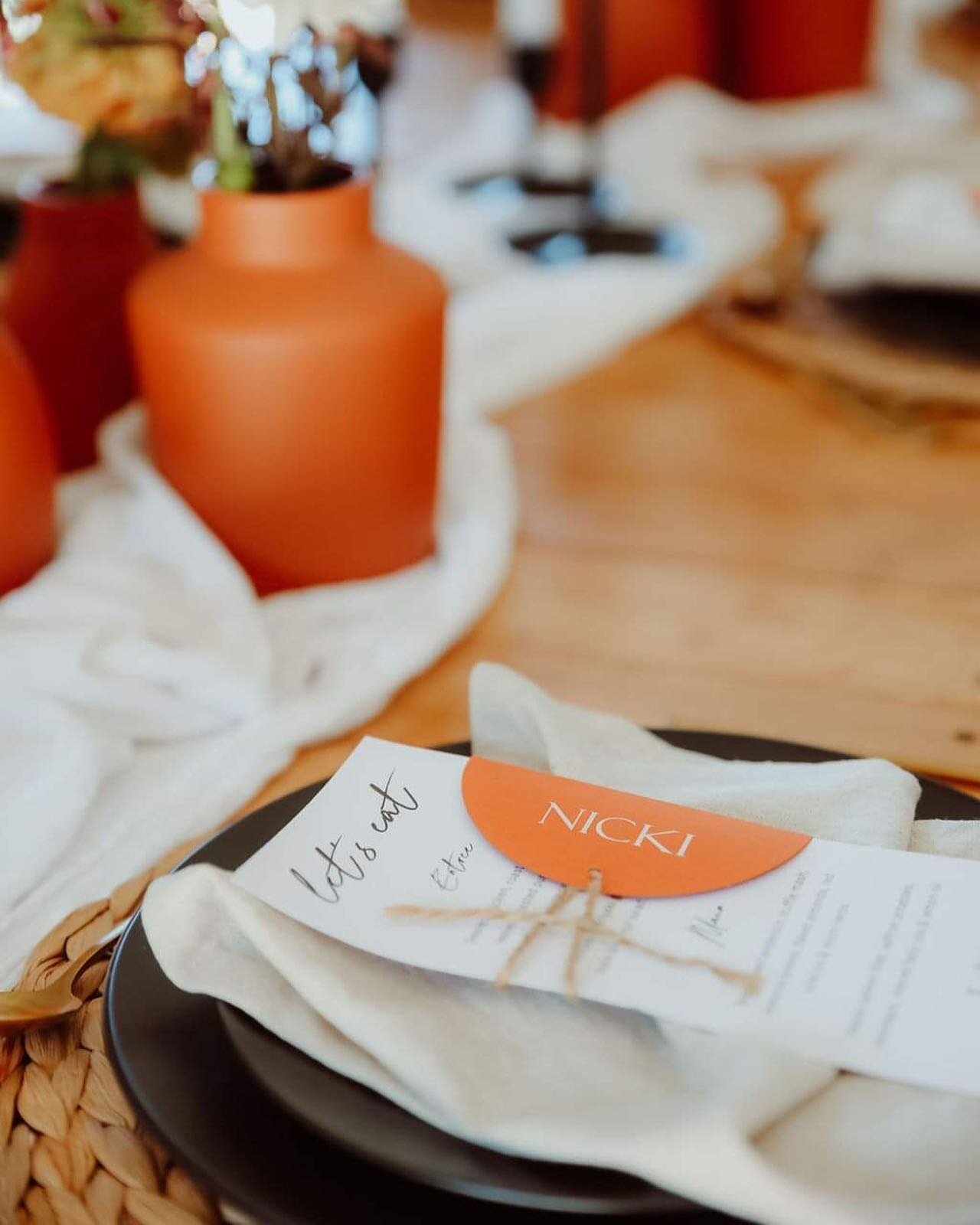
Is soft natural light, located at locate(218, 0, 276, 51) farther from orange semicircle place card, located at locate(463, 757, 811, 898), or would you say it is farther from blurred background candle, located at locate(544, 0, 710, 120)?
blurred background candle, located at locate(544, 0, 710, 120)

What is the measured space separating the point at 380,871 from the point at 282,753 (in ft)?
0.83

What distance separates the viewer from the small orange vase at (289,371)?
2.48 ft

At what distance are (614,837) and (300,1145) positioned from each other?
14 cm


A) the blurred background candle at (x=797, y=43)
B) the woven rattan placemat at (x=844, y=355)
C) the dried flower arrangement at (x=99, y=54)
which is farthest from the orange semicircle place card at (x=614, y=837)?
the blurred background candle at (x=797, y=43)

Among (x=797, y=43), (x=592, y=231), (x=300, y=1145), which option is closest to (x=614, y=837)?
(x=300, y=1145)

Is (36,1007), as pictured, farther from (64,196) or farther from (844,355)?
(844,355)

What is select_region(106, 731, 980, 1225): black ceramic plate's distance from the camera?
35 centimetres

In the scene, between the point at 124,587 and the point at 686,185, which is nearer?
the point at 124,587

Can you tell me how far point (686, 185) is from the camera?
1699 mm

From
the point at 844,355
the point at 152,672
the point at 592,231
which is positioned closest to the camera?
the point at 152,672

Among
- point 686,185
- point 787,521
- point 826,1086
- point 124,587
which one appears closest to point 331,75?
point 124,587

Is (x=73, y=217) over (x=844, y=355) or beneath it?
over

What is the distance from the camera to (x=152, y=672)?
0.70 metres

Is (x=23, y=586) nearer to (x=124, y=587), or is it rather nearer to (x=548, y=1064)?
(x=124, y=587)
